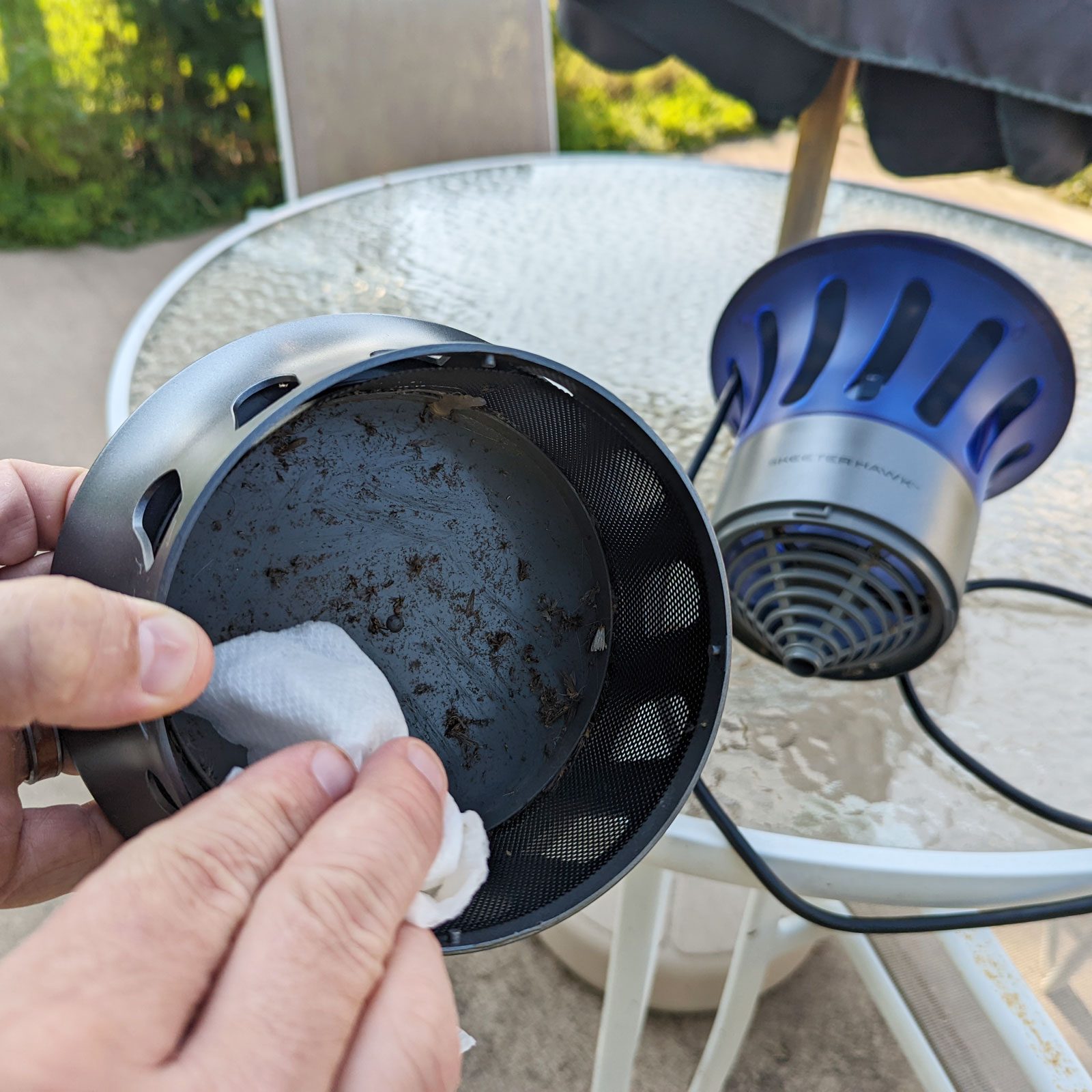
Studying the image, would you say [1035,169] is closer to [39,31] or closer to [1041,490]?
[1041,490]

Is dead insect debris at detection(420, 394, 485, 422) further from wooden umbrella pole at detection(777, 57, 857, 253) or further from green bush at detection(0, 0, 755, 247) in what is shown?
green bush at detection(0, 0, 755, 247)

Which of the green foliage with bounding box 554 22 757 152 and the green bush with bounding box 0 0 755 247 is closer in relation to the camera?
the green bush with bounding box 0 0 755 247

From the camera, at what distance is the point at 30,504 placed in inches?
26.8

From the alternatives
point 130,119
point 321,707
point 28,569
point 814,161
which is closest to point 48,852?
point 28,569

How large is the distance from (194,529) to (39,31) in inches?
154

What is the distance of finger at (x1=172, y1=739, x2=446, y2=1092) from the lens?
368 millimetres

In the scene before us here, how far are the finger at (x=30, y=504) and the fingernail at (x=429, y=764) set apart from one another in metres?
0.36

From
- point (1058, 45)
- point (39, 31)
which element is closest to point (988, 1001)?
point (1058, 45)

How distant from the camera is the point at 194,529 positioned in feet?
1.59

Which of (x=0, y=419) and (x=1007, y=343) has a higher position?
(x=1007, y=343)

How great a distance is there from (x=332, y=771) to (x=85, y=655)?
0.42 feet

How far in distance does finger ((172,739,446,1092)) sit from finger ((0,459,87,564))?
0.38m

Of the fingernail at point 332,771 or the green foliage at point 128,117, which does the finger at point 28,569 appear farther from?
the green foliage at point 128,117

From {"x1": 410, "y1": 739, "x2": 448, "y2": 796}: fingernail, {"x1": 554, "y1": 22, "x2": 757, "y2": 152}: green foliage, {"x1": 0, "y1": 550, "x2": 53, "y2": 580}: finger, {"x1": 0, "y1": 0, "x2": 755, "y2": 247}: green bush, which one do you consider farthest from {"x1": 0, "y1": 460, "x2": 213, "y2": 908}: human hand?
{"x1": 554, "y1": 22, "x2": 757, "y2": 152}: green foliage
